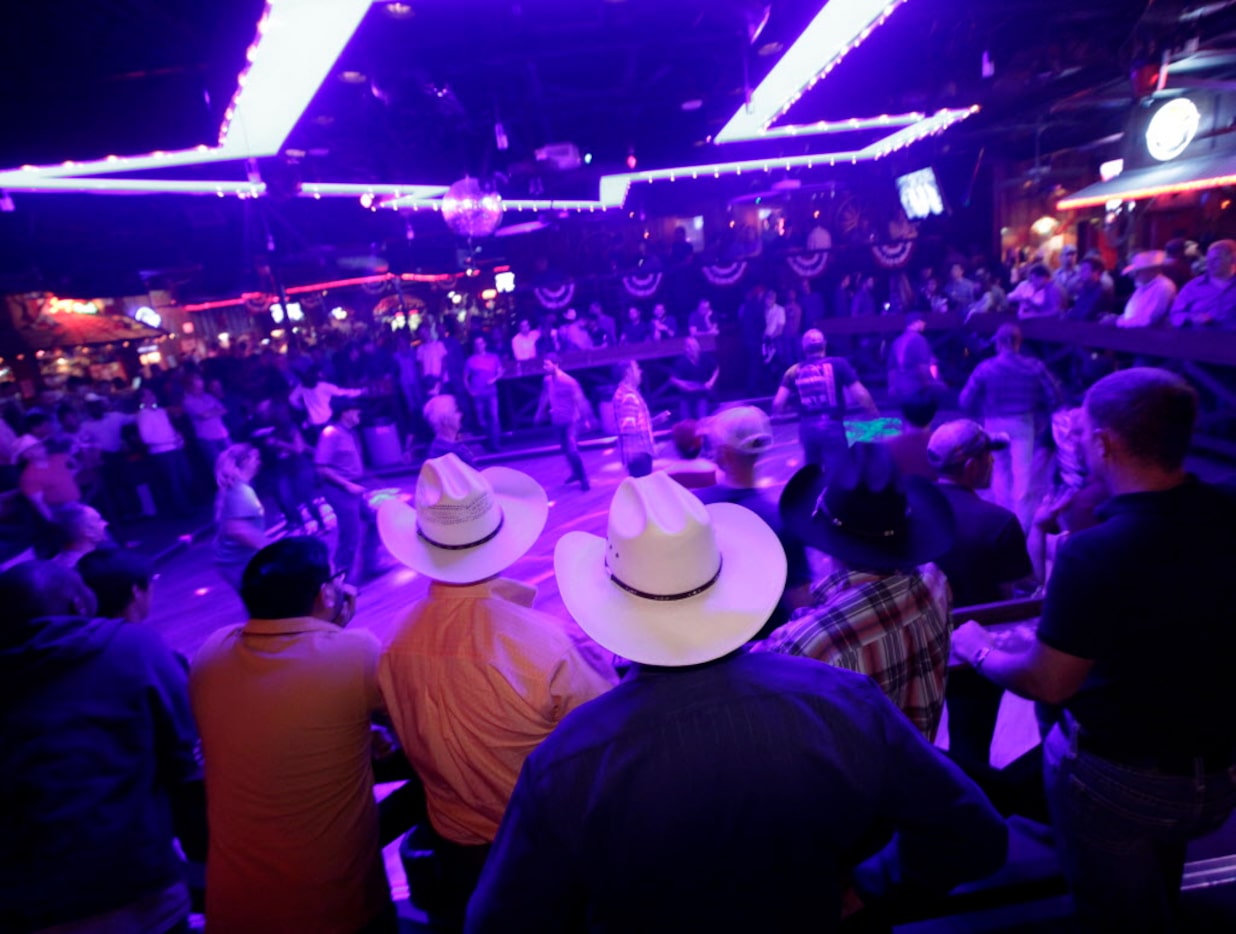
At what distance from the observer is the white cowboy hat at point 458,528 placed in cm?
182

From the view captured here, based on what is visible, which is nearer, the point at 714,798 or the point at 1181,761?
the point at 714,798

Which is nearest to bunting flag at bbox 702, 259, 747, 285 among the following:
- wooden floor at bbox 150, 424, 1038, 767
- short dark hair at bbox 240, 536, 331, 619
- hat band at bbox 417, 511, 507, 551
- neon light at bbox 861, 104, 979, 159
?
neon light at bbox 861, 104, 979, 159

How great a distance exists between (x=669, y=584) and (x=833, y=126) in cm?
1090

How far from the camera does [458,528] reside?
1902 millimetres

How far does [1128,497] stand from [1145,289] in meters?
7.16

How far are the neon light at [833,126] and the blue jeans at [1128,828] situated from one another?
33.2 feet

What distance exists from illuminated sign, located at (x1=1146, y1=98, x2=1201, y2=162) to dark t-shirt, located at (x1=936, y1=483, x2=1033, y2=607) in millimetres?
9393

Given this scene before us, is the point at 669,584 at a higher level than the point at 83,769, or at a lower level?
higher

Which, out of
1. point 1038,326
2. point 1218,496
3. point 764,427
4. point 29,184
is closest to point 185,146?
point 29,184

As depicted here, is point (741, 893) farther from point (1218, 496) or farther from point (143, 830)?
point (143, 830)

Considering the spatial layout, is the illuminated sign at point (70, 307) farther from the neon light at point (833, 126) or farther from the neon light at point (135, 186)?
the neon light at point (833, 126)

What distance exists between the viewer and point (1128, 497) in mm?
1452

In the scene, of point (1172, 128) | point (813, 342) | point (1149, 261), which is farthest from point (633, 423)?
point (1172, 128)

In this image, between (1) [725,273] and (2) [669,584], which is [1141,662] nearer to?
(2) [669,584]
